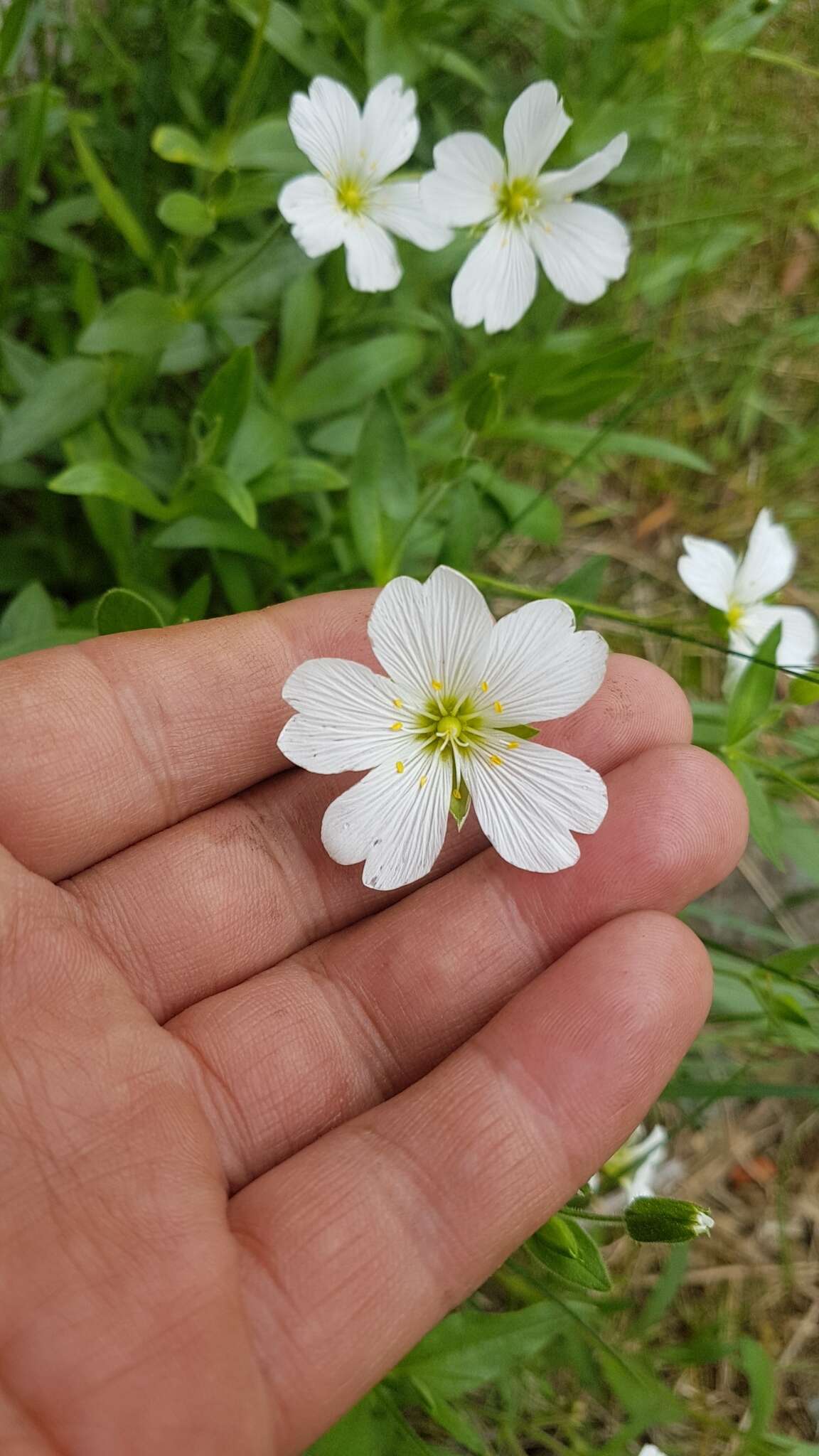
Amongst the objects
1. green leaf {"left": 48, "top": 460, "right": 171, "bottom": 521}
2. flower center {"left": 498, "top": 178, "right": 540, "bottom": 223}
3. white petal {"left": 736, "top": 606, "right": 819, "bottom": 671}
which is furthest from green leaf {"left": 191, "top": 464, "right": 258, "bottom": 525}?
white petal {"left": 736, "top": 606, "right": 819, "bottom": 671}

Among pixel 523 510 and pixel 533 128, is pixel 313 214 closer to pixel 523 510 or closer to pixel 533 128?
pixel 533 128

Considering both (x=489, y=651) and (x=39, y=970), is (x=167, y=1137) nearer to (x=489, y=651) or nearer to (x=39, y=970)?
(x=39, y=970)

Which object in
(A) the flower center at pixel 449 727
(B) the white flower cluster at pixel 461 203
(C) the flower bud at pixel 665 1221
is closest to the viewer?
(C) the flower bud at pixel 665 1221

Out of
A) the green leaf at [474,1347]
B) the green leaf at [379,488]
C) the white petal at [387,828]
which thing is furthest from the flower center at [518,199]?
the green leaf at [474,1347]

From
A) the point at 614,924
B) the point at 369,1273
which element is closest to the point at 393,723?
the point at 614,924

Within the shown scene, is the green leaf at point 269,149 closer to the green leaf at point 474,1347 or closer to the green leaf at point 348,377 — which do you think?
the green leaf at point 348,377

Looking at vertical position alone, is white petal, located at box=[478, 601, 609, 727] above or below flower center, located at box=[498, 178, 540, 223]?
below

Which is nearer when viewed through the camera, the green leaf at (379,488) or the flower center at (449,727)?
the flower center at (449,727)

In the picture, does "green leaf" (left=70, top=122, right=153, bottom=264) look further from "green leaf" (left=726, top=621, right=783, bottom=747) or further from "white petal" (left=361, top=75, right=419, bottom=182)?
"green leaf" (left=726, top=621, right=783, bottom=747)
